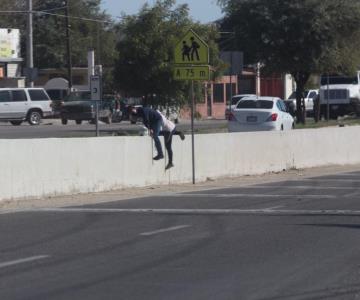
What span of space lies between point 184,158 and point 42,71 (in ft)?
180

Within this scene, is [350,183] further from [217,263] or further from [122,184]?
[217,263]

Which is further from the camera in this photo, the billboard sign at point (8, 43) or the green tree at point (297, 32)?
the billboard sign at point (8, 43)

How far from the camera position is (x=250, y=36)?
43.5 meters

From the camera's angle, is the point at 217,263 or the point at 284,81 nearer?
the point at 217,263

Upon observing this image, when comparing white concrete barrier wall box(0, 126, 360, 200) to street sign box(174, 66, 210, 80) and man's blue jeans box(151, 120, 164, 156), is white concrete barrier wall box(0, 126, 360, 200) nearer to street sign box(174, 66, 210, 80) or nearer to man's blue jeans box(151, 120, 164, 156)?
man's blue jeans box(151, 120, 164, 156)

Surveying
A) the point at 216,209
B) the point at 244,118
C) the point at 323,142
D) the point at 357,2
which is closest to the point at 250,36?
the point at 357,2

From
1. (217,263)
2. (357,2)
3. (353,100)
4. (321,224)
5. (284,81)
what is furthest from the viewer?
(284,81)

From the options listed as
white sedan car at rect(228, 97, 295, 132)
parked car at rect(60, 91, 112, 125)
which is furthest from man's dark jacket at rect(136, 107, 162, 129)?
parked car at rect(60, 91, 112, 125)

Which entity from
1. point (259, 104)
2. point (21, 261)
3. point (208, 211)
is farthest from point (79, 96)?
point (21, 261)

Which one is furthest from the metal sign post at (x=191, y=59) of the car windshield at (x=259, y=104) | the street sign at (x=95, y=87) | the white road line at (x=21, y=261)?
the car windshield at (x=259, y=104)

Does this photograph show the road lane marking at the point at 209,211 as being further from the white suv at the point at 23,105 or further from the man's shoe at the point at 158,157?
the white suv at the point at 23,105

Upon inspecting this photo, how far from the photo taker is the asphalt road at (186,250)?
9.86 metres

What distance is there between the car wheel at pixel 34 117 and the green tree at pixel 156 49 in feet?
40.2

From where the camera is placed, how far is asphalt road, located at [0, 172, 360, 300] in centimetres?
986
